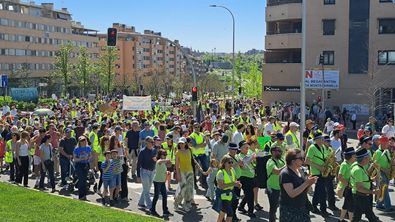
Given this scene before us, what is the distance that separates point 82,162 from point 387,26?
39683mm

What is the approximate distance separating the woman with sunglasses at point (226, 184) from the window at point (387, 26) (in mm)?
40744

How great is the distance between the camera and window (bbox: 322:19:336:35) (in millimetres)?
48500

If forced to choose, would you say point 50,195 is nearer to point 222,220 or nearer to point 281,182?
point 222,220

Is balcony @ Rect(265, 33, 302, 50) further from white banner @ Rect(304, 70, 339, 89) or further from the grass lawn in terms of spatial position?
the grass lawn

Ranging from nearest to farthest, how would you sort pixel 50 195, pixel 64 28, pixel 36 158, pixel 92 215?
pixel 92 215 → pixel 50 195 → pixel 36 158 → pixel 64 28

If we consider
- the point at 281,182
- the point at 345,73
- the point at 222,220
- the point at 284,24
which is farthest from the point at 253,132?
the point at 284,24

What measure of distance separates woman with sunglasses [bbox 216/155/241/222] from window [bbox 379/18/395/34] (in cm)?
4074

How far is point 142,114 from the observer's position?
30.6 meters

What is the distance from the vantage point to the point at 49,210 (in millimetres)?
11773

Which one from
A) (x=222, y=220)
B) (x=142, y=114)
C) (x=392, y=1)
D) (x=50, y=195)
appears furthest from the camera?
(x=392, y=1)

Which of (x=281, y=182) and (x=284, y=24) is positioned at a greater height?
(x=284, y=24)

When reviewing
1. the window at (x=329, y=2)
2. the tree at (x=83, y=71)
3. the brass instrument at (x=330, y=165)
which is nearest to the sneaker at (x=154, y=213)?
the brass instrument at (x=330, y=165)

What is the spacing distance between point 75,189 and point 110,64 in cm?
6372

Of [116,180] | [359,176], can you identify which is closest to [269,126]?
[116,180]
